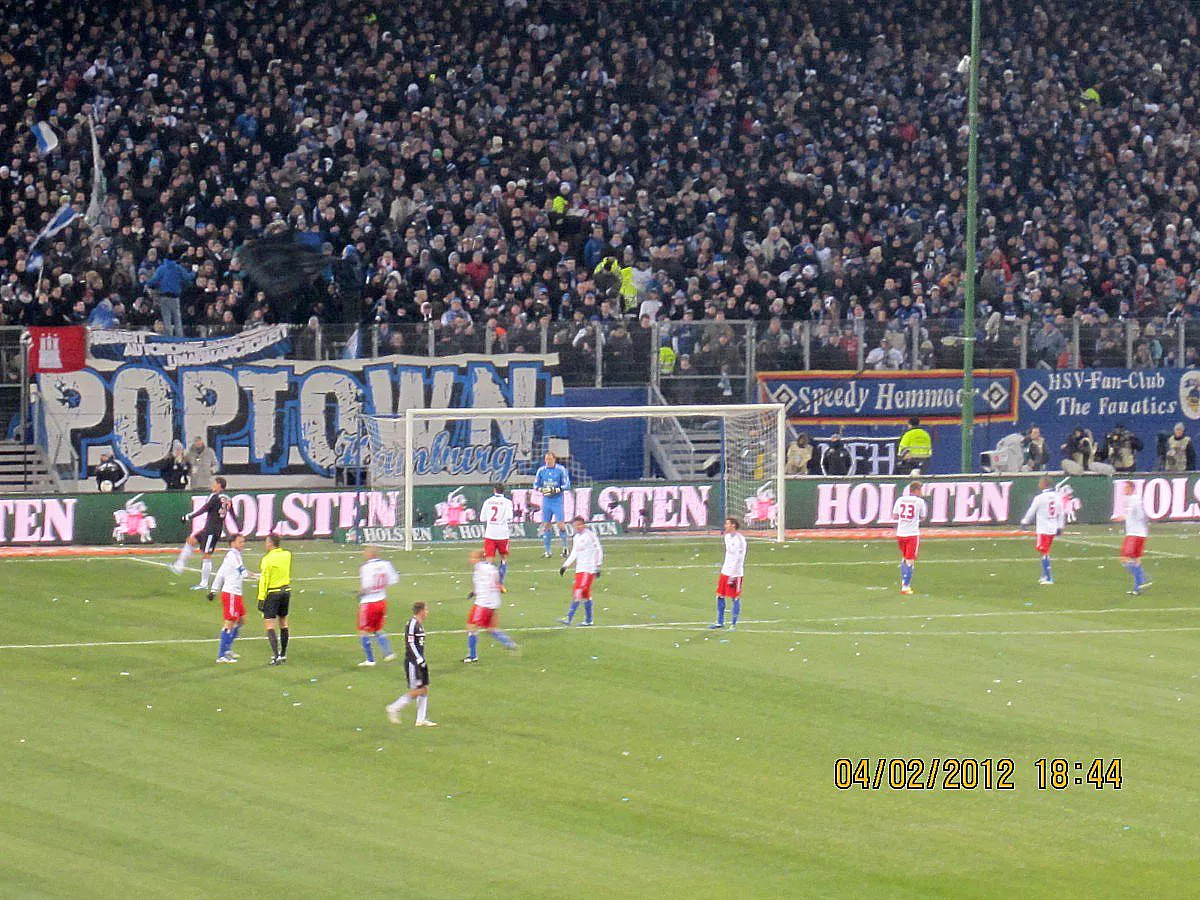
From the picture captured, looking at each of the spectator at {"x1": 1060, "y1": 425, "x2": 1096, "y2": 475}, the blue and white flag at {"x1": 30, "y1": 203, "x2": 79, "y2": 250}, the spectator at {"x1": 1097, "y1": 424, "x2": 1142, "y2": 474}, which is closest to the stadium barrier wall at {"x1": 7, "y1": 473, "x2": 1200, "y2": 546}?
the spectator at {"x1": 1060, "y1": 425, "x2": 1096, "y2": 475}

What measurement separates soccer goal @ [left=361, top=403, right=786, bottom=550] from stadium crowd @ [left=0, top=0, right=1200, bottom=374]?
204cm

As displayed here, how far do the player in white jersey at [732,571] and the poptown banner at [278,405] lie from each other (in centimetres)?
1345

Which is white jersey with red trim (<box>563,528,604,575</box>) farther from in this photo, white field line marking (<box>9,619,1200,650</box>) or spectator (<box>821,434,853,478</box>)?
spectator (<box>821,434,853,478</box>)

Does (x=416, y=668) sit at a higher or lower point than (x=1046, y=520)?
lower

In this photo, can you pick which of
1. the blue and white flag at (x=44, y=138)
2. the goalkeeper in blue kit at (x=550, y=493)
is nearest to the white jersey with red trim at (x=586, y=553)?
the goalkeeper in blue kit at (x=550, y=493)

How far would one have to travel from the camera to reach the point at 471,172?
153ft

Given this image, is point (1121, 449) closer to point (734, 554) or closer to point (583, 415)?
point (583, 415)

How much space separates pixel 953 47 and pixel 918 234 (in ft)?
29.2

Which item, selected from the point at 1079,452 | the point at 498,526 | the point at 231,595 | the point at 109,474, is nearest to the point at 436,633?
the point at 231,595

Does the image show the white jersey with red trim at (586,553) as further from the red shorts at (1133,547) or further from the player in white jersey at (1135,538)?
the red shorts at (1133,547)

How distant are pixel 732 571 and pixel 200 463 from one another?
56.9 ft

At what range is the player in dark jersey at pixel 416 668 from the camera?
21.4 m
